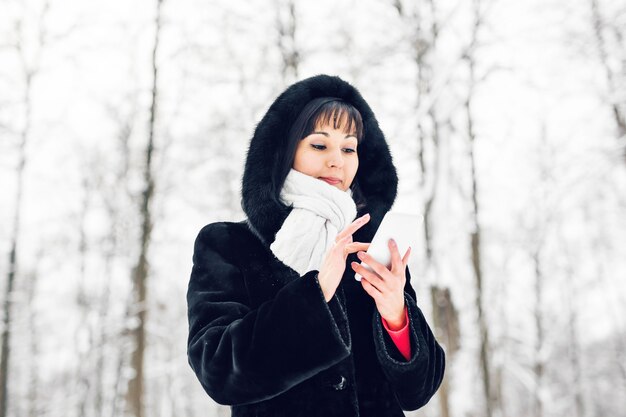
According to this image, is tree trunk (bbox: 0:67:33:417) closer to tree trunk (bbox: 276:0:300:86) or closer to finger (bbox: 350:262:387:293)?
tree trunk (bbox: 276:0:300:86)

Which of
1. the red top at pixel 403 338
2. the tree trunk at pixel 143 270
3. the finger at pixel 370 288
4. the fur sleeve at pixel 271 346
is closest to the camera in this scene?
the fur sleeve at pixel 271 346

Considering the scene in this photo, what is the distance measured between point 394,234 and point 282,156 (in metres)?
0.54

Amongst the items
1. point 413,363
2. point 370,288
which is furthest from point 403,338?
point 370,288

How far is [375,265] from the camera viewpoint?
1.40 m

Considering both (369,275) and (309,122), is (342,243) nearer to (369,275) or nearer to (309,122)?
(369,275)

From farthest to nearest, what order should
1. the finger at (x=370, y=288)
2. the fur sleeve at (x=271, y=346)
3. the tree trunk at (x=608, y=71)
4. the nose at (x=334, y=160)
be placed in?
the tree trunk at (x=608, y=71), the nose at (x=334, y=160), the finger at (x=370, y=288), the fur sleeve at (x=271, y=346)

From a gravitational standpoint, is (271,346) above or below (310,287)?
below

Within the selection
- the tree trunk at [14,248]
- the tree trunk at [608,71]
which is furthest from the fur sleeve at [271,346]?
the tree trunk at [14,248]

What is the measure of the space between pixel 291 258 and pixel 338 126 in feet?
1.52

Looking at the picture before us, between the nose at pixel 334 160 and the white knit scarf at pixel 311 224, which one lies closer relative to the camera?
the white knit scarf at pixel 311 224

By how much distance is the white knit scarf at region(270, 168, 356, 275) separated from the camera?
5.22ft

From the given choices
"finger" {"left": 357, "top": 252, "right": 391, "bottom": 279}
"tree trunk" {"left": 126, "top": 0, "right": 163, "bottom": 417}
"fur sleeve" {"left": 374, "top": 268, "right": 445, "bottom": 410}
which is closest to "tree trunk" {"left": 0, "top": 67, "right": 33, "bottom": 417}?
"tree trunk" {"left": 126, "top": 0, "right": 163, "bottom": 417}

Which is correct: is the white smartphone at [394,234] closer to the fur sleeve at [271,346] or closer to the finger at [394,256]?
the finger at [394,256]

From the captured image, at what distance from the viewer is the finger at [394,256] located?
54.3 inches
